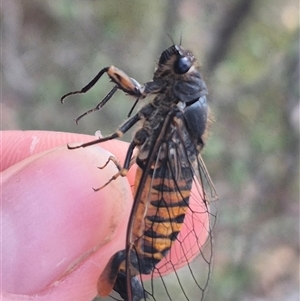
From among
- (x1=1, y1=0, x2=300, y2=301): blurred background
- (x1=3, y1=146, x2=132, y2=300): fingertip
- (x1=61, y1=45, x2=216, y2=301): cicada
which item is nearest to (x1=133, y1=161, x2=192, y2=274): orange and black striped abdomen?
(x1=61, y1=45, x2=216, y2=301): cicada

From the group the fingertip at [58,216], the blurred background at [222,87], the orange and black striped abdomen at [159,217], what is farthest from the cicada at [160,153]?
the blurred background at [222,87]

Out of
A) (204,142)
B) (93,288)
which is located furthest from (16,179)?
(204,142)

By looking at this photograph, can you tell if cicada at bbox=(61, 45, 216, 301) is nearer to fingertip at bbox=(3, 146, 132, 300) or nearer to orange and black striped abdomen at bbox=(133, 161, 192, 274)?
orange and black striped abdomen at bbox=(133, 161, 192, 274)

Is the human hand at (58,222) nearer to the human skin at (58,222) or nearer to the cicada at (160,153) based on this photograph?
the human skin at (58,222)

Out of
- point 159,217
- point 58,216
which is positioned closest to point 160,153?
point 159,217

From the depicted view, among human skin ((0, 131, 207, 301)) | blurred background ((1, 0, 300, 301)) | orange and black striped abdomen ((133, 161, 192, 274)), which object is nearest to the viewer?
human skin ((0, 131, 207, 301))

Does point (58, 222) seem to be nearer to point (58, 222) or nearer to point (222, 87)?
point (58, 222)
